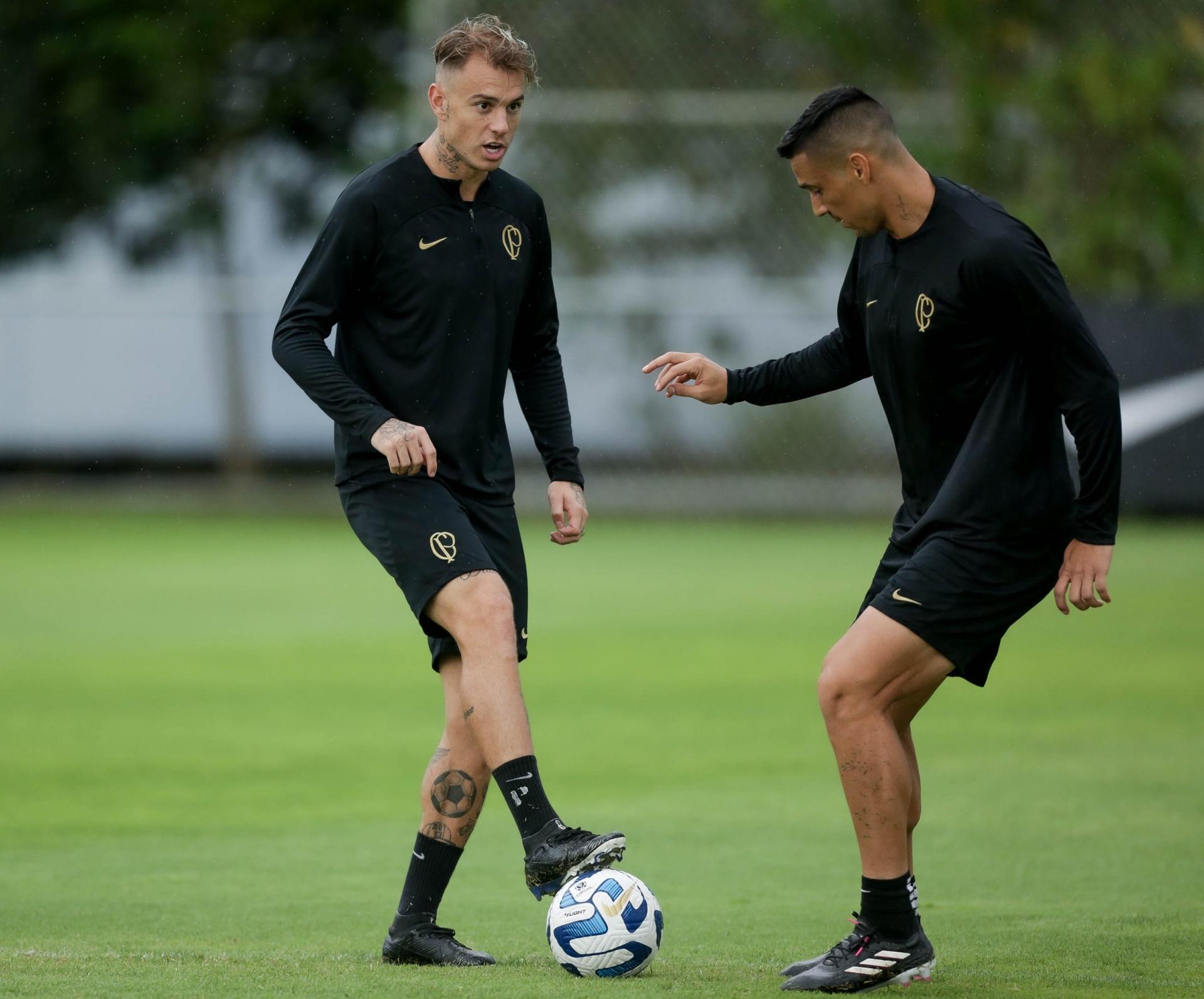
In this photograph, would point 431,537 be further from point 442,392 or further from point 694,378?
point 694,378

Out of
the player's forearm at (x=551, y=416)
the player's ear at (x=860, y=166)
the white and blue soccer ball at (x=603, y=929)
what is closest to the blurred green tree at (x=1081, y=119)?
the player's forearm at (x=551, y=416)

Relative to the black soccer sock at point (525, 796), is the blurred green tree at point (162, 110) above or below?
above

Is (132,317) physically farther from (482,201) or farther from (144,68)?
(482,201)

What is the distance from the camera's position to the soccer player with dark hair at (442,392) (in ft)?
16.5

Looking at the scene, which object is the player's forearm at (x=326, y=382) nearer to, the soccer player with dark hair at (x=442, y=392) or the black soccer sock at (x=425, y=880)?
the soccer player with dark hair at (x=442, y=392)

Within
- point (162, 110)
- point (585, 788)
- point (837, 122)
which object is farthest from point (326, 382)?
point (162, 110)

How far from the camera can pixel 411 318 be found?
17.2 feet

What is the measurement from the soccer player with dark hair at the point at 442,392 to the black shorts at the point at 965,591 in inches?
43.3

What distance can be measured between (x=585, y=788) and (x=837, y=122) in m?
4.19

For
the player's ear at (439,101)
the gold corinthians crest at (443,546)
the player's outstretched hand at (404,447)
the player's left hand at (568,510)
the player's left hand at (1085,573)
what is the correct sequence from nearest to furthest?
the player's left hand at (1085,573) < the player's outstretched hand at (404,447) < the gold corinthians crest at (443,546) < the player's ear at (439,101) < the player's left hand at (568,510)

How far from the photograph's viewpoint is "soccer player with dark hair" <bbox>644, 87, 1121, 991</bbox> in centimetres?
475

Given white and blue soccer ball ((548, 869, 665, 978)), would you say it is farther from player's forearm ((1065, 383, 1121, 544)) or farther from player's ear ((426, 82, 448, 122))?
player's ear ((426, 82, 448, 122))

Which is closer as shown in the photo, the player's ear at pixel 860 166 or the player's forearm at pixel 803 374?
the player's ear at pixel 860 166

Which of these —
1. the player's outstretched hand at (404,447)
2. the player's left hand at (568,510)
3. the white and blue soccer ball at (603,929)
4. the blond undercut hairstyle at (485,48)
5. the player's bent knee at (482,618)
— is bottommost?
the white and blue soccer ball at (603,929)
